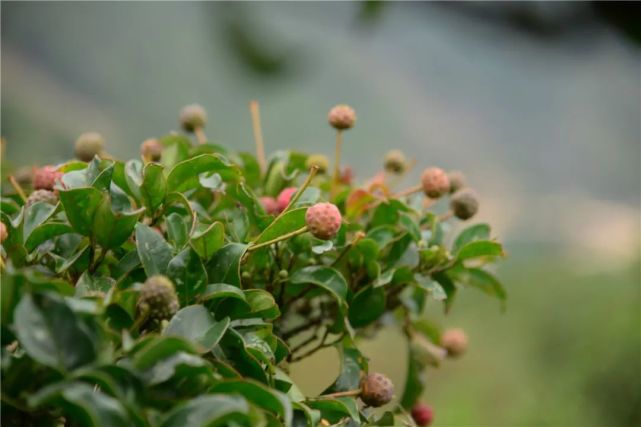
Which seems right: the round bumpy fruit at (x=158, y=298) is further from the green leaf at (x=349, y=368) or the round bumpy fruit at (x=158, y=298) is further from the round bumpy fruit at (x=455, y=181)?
the round bumpy fruit at (x=455, y=181)

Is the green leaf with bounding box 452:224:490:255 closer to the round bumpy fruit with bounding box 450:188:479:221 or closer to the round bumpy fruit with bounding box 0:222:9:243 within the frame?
the round bumpy fruit with bounding box 450:188:479:221

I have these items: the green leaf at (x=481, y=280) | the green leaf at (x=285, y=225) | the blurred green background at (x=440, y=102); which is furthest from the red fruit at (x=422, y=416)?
the blurred green background at (x=440, y=102)

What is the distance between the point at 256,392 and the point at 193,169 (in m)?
Result: 0.19

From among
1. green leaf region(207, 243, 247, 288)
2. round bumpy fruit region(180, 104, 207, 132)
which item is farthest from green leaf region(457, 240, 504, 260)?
round bumpy fruit region(180, 104, 207, 132)

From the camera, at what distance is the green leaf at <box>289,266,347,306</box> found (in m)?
0.56

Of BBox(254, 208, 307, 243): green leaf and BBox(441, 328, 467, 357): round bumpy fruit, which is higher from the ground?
BBox(254, 208, 307, 243): green leaf

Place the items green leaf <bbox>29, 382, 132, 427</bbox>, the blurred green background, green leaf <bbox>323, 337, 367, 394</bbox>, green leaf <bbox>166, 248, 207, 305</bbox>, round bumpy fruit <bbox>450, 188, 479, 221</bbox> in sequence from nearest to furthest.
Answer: green leaf <bbox>29, 382, 132, 427</bbox>, green leaf <bbox>166, 248, 207, 305</bbox>, green leaf <bbox>323, 337, 367, 394</bbox>, round bumpy fruit <bbox>450, 188, 479, 221</bbox>, the blurred green background

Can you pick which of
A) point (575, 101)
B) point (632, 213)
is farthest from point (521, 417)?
point (575, 101)

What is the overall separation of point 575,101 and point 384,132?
669mm

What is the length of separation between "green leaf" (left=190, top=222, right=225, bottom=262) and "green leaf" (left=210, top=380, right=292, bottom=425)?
0.32 ft

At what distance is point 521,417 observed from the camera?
1800 mm

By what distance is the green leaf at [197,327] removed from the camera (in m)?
0.42

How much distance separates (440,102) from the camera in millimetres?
2568

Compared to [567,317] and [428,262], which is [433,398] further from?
[428,262]
